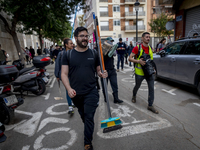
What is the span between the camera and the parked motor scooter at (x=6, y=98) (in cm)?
333

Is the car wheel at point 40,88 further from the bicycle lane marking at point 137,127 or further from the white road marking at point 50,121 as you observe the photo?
the bicycle lane marking at point 137,127

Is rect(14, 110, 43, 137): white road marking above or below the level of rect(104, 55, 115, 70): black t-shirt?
below

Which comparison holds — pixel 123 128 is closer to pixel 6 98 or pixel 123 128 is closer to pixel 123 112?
pixel 123 112

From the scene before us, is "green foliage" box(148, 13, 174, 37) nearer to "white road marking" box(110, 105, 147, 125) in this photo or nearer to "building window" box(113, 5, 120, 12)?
"building window" box(113, 5, 120, 12)

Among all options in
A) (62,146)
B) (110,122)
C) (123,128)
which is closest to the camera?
(62,146)

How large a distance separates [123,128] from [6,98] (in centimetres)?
274

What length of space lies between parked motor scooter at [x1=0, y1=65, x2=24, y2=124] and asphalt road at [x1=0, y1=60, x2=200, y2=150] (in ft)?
0.89

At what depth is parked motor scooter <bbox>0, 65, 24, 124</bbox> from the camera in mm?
3334

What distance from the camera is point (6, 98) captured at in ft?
11.3

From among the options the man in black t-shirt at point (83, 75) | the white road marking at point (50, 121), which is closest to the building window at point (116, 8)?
the white road marking at point (50, 121)

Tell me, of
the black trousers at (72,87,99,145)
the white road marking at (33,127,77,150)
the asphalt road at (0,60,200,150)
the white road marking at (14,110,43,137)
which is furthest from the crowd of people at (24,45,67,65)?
the black trousers at (72,87,99,145)

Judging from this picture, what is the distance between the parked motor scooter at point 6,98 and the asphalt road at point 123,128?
0.89 feet

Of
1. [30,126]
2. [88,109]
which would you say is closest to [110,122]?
[88,109]

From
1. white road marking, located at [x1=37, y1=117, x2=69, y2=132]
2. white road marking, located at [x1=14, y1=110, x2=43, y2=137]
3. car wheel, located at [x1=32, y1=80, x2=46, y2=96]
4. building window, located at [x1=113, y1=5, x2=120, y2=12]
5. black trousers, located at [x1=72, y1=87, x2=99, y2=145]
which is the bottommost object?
white road marking, located at [x1=14, y1=110, x2=43, y2=137]
